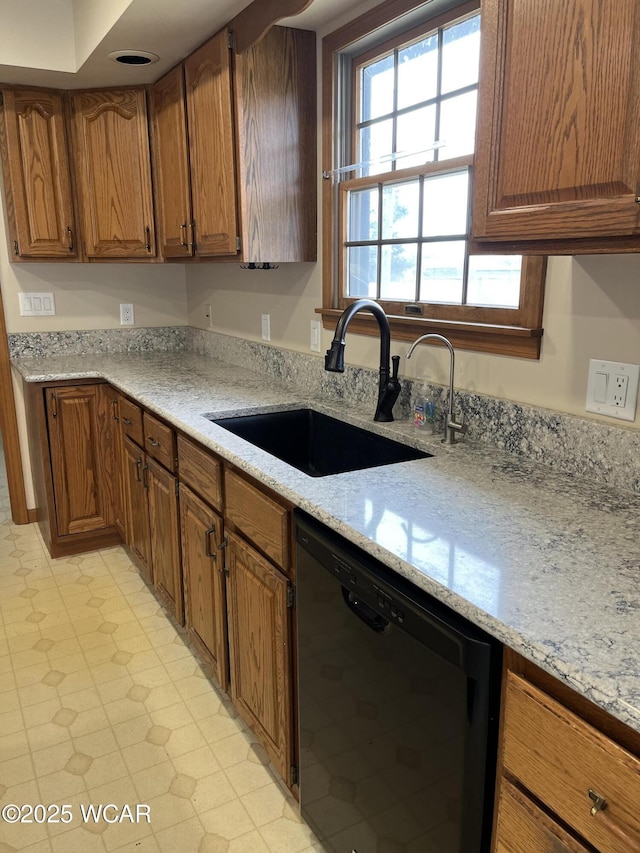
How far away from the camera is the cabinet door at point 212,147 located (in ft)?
7.53

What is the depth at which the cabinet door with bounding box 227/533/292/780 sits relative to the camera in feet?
5.25

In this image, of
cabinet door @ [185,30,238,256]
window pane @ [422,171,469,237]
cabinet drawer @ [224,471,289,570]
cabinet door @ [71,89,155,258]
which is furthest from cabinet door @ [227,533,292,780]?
cabinet door @ [71,89,155,258]

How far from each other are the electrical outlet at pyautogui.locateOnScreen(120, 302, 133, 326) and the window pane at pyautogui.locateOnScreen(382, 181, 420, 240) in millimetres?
1890

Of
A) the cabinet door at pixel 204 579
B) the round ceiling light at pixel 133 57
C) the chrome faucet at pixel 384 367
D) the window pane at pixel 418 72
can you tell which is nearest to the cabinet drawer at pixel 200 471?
the cabinet door at pixel 204 579

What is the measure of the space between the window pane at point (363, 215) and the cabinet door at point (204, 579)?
1057mm

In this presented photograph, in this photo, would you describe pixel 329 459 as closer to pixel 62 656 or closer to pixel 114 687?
pixel 114 687

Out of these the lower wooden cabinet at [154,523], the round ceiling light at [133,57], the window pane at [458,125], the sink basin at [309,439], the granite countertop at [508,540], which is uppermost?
the round ceiling light at [133,57]

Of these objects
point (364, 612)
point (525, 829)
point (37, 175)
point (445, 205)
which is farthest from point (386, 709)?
point (37, 175)

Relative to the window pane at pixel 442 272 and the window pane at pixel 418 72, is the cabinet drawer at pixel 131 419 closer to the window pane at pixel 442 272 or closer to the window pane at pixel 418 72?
the window pane at pixel 442 272

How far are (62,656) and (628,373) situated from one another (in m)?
2.11

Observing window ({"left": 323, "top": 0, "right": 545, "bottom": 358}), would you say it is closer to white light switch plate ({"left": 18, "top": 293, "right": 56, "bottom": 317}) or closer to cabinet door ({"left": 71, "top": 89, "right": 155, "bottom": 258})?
cabinet door ({"left": 71, "top": 89, "right": 155, "bottom": 258})

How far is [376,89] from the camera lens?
218cm

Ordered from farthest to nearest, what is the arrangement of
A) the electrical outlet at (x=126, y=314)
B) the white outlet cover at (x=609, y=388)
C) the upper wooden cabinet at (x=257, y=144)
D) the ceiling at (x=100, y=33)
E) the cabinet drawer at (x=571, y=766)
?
the electrical outlet at (x=126, y=314) < the upper wooden cabinet at (x=257, y=144) < the ceiling at (x=100, y=33) < the white outlet cover at (x=609, y=388) < the cabinet drawer at (x=571, y=766)

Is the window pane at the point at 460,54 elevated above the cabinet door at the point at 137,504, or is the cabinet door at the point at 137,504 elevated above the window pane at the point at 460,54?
the window pane at the point at 460,54
